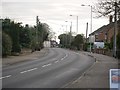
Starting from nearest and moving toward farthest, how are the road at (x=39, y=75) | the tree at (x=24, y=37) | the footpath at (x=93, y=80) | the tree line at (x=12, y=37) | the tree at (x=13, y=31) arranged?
the footpath at (x=93, y=80)
the road at (x=39, y=75)
the tree line at (x=12, y=37)
the tree at (x=13, y=31)
the tree at (x=24, y=37)

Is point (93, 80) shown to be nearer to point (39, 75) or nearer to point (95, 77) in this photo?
point (95, 77)

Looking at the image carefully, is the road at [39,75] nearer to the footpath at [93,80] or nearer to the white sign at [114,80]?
the footpath at [93,80]

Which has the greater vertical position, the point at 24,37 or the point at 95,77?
the point at 24,37

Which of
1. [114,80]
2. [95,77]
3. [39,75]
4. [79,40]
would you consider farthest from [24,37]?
[114,80]

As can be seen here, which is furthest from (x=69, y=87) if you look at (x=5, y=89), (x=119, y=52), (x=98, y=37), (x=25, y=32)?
(x=98, y=37)

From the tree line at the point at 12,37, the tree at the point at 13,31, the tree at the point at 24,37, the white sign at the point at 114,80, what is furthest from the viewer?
the tree at the point at 24,37

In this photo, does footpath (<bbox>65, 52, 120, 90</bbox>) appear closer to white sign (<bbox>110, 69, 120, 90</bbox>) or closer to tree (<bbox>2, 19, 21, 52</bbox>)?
white sign (<bbox>110, 69, 120, 90</bbox>)

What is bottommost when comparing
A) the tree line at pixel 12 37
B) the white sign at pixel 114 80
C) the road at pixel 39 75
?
the road at pixel 39 75

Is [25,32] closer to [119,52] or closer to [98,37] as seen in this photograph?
[119,52]

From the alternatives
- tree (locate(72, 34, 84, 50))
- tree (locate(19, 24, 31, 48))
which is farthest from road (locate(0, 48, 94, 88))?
tree (locate(72, 34, 84, 50))

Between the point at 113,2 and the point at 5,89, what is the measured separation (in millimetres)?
13386

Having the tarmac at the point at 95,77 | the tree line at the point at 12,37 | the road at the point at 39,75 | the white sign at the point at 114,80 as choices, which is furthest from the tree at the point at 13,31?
the white sign at the point at 114,80

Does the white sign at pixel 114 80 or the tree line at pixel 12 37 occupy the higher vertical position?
the tree line at pixel 12 37

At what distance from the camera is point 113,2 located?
2522 centimetres
